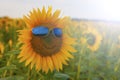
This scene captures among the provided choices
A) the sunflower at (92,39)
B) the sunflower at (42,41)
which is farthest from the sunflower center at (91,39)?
the sunflower at (42,41)

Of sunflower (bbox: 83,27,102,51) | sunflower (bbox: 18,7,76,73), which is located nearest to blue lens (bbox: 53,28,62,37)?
sunflower (bbox: 18,7,76,73)

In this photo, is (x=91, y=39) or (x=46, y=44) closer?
(x=46, y=44)

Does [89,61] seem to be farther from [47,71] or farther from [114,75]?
[47,71]

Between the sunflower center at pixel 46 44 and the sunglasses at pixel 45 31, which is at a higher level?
the sunglasses at pixel 45 31

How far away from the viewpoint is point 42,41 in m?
1.48

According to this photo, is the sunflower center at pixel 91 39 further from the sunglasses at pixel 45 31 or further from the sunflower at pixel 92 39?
the sunglasses at pixel 45 31

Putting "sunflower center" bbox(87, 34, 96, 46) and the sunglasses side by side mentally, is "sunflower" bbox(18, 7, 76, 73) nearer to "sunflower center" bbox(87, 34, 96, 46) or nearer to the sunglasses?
the sunglasses

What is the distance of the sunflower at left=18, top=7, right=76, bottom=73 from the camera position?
148 cm

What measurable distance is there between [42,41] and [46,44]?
0.02 m

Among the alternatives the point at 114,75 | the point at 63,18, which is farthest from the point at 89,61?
the point at 63,18

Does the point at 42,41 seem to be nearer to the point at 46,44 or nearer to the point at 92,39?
the point at 46,44

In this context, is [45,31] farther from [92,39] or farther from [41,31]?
[92,39]

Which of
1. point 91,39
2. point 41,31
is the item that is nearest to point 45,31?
point 41,31

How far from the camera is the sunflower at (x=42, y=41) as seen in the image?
1484 mm
